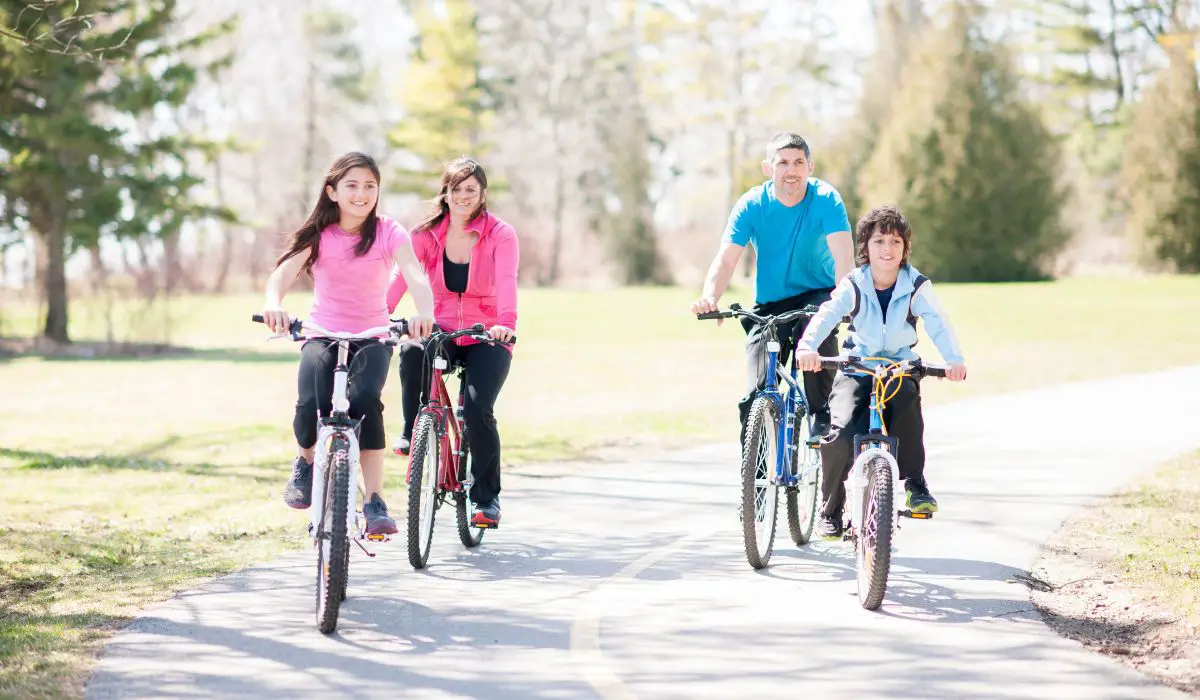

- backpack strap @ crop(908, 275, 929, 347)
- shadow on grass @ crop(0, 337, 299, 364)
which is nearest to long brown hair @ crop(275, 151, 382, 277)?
backpack strap @ crop(908, 275, 929, 347)

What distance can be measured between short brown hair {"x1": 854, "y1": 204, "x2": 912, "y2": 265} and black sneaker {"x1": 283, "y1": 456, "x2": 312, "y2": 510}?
9.55 feet

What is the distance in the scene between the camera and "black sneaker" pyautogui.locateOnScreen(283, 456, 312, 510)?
24.5ft

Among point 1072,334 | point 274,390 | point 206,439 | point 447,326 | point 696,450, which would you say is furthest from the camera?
point 1072,334

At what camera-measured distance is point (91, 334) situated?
3506cm

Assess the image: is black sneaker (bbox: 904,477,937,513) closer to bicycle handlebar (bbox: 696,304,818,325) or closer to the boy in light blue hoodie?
the boy in light blue hoodie

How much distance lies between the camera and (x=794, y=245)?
8.91m

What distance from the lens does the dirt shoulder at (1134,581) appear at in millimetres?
6676

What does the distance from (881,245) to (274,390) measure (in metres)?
17.7

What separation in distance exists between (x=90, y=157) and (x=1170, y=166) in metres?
31.7

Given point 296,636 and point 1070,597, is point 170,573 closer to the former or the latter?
point 296,636

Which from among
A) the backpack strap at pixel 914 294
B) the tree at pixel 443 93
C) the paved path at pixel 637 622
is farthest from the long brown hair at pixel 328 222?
the tree at pixel 443 93

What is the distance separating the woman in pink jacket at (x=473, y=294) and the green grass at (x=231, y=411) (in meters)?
1.54

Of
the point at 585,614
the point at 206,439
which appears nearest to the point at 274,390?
the point at 206,439

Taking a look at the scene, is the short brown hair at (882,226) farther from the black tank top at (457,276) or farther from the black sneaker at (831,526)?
the black tank top at (457,276)
